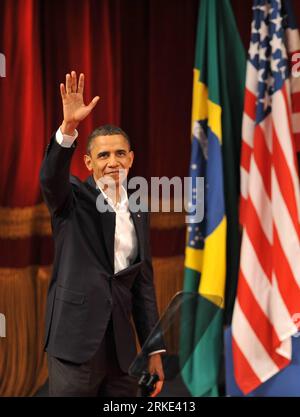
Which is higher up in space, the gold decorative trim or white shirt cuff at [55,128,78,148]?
white shirt cuff at [55,128,78,148]

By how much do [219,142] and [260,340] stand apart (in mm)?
1073

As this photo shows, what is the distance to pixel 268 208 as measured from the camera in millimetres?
3229

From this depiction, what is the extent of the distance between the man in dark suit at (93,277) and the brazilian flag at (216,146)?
145cm

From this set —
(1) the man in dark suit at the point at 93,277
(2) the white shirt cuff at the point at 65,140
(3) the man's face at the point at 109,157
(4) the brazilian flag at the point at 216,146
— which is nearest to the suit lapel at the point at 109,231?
(1) the man in dark suit at the point at 93,277

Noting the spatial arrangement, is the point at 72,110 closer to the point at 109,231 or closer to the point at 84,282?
the point at 109,231

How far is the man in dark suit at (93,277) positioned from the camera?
66.9 inches

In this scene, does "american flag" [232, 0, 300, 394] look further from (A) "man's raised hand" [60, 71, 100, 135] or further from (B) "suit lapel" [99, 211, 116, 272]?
(A) "man's raised hand" [60, 71, 100, 135]

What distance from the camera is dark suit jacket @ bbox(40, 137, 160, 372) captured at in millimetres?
1722

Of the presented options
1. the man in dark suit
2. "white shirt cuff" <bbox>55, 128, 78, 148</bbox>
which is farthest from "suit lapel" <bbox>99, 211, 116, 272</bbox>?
"white shirt cuff" <bbox>55, 128, 78, 148</bbox>

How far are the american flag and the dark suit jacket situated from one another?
58.2 inches

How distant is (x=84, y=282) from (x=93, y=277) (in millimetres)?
29

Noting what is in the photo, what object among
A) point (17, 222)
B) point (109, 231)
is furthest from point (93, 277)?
point (17, 222)

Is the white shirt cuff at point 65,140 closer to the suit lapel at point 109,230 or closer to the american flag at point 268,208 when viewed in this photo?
the suit lapel at point 109,230

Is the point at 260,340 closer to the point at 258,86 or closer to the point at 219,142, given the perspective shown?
the point at 219,142
